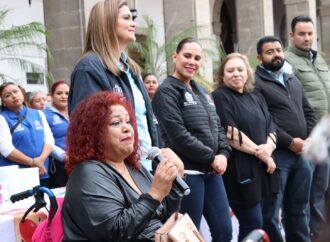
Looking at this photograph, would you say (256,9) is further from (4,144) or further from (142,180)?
(142,180)

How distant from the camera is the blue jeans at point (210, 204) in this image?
498cm

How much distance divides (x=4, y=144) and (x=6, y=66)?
20.0ft

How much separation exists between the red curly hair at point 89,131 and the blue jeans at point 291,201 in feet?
9.32

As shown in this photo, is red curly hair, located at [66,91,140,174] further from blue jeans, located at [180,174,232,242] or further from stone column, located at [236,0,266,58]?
stone column, located at [236,0,266,58]

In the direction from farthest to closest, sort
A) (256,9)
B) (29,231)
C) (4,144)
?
1. (256,9)
2. (4,144)
3. (29,231)

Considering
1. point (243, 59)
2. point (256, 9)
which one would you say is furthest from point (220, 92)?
point (256, 9)

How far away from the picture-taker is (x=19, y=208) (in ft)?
14.5

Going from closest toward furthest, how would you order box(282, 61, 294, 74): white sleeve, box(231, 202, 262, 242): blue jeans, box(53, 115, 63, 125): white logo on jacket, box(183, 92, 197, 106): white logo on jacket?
1. box(183, 92, 197, 106): white logo on jacket
2. box(231, 202, 262, 242): blue jeans
3. box(282, 61, 294, 74): white sleeve
4. box(53, 115, 63, 125): white logo on jacket

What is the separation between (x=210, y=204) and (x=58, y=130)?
273 cm

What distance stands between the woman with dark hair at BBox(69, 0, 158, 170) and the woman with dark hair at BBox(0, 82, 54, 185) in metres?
2.83

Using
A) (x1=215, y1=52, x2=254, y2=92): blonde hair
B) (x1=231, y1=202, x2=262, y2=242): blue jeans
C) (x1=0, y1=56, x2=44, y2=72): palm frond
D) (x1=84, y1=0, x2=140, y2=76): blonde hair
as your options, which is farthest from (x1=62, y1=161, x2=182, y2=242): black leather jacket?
(x1=0, y1=56, x2=44, y2=72): palm frond

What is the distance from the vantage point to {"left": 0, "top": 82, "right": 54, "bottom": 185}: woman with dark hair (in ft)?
21.8

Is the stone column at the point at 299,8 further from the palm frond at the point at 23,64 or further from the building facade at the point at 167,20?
the palm frond at the point at 23,64

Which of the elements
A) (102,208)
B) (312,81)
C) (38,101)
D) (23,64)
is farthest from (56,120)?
(23,64)
